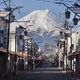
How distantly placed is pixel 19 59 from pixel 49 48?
10055 cm

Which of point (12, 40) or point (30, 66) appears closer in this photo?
point (12, 40)

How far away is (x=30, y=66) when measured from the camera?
130250 mm

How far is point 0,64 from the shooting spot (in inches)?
2643

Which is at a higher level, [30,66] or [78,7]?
[78,7]

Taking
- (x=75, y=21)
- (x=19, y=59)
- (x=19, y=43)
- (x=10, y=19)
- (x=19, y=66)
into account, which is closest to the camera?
(x=75, y=21)

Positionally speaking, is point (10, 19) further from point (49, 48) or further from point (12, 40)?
Answer: point (49, 48)

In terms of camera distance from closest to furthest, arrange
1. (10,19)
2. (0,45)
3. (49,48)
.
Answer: (10,19)
(0,45)
(49,48)

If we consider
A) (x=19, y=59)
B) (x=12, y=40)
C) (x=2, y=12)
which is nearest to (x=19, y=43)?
(x=12, y=40)

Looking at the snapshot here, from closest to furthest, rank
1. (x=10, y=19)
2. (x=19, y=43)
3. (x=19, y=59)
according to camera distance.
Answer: (x=10, y=19)
(x=19, y=59)
(x=19, y=43)

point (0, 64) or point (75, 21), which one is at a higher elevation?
point (75, 21)

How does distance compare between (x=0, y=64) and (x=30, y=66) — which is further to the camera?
(x=30, y=66)

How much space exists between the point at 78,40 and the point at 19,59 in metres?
17.3

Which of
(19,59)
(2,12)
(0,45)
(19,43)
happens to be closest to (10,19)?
(2,12)

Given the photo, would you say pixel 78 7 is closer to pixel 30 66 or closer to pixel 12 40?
pixel 12 40
